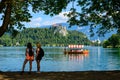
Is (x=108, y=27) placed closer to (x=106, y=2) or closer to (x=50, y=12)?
(x=106, y=2)

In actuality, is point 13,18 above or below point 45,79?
above

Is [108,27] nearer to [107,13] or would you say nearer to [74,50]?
[107,13]

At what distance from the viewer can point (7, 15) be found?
23422mm

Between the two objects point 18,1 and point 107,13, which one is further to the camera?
point 107,13

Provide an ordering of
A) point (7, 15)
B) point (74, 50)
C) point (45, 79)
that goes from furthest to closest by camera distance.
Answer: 1. point (74, 50)
2. point (7, 15)
3. point (45, 79)

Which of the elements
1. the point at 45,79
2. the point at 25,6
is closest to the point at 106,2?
the point at 25,6

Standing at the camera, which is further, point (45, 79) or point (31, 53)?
point (31, 53)

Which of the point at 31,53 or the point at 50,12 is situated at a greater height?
the point at 50,12

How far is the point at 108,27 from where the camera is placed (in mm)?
26453

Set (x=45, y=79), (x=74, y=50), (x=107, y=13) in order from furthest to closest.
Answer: (x=74, y=50)
(x=107, y=13)
(x=45, y=79)

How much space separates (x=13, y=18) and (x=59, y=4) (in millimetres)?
3811

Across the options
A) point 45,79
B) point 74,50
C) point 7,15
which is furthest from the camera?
point 74,50

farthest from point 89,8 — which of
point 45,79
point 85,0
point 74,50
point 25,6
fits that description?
point 74,50

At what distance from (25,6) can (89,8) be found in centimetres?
510
